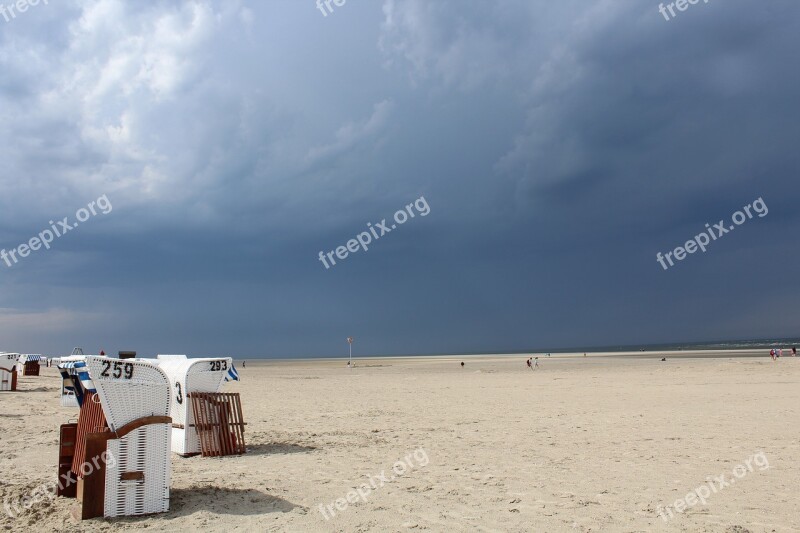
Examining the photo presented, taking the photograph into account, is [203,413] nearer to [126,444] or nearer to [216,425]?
[216,425]

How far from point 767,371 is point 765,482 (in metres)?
31.1

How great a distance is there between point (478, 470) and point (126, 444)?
18.4 ft

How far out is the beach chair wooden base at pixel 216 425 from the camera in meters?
11.2

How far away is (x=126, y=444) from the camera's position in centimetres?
668

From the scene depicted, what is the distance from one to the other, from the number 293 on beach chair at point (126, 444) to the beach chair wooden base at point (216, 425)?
13.9ft

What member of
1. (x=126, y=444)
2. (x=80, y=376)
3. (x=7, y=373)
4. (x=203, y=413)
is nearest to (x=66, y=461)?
(x=80, y=376)

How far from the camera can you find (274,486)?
845cm

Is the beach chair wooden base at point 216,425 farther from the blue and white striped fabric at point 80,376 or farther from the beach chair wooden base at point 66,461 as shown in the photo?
the beach chair wooden base at point 66,461

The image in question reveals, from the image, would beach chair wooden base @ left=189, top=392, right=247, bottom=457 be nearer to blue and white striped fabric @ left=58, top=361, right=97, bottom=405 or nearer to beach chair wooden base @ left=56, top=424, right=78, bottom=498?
blue and white striped fabric @ left=58, top=361, right=97, bottom=405

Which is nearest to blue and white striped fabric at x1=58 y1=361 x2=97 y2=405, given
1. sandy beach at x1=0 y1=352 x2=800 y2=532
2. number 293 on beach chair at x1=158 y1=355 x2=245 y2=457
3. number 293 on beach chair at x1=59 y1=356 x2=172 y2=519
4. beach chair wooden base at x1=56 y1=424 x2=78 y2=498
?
number 293 on beach chair at x1=59 y1=356 x2=172 y2=519

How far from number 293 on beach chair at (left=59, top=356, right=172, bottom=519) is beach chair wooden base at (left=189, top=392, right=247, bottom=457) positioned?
13.9 feet

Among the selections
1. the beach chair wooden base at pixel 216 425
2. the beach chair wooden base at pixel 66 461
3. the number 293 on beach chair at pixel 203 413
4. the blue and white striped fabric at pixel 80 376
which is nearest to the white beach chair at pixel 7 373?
the number 293 on beach chair at pixel 203 413

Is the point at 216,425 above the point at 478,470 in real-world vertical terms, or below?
above

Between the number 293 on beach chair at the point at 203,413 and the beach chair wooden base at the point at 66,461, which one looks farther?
the number 293 on beach chair at the point at 203,413
